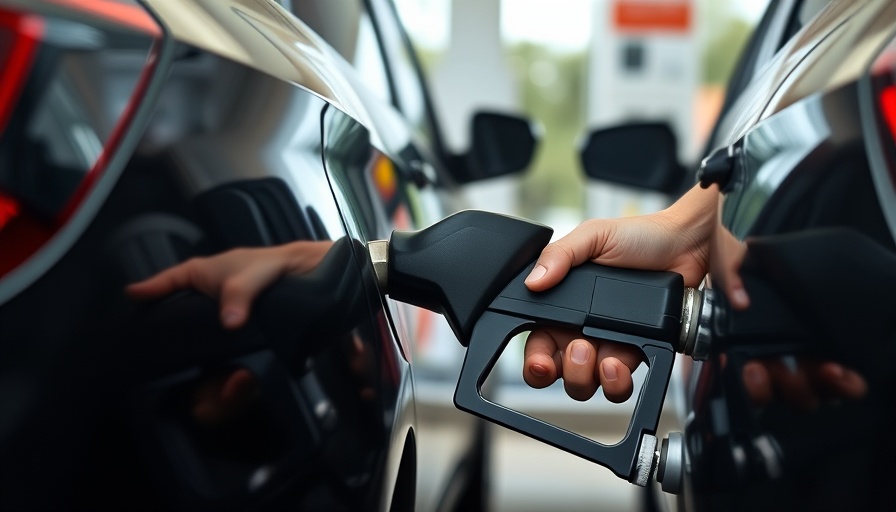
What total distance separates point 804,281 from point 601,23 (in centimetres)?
501

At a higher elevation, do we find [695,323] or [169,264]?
[169,264]

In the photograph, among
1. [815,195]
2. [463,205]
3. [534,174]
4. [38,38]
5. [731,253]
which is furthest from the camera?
[534,174]

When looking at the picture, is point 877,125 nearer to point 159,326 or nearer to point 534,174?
point 159,326

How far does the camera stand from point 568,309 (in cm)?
97

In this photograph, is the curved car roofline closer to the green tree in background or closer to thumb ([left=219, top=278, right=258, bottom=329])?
thumb ([left=219, top=278, right=258, bottom=329])

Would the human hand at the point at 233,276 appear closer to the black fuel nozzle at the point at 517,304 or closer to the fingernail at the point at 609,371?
the black fuel nozzle at the point at 517,304

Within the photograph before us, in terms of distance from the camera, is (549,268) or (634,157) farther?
(634,157)

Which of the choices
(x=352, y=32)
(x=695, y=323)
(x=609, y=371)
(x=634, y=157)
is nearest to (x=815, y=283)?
(x=695, y=323)

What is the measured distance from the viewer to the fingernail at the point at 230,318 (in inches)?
28.9

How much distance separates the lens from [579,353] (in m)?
1.11

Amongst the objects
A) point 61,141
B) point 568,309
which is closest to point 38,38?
point 61,141

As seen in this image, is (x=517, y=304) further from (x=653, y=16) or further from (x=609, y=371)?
(x=653, y=16)

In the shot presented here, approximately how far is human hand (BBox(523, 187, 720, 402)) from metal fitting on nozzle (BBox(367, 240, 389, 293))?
14 cm

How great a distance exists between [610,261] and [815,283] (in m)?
0.37
